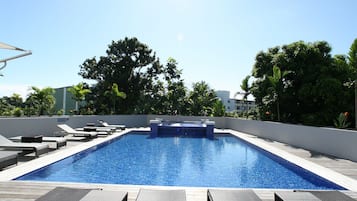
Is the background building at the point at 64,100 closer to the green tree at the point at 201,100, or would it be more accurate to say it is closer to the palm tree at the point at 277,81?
the green tree at the point at 201,100

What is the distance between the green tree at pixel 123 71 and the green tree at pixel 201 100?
3793mm

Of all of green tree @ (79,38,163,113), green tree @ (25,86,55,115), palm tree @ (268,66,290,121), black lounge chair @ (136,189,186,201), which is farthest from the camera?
green tree @ (79,38,163,113)

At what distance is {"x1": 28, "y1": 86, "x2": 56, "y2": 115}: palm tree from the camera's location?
14602mm

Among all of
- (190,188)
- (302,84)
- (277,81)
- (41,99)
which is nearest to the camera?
(190,188)

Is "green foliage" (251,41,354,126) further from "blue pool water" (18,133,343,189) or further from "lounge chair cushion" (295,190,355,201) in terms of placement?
"lounge chair cushion" (295,190,355,201)

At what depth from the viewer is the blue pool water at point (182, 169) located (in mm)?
5875

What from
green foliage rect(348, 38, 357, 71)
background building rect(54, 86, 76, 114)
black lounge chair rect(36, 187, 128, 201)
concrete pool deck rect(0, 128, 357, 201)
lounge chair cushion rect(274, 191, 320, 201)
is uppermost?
green foliage rect(348, 38, 357, 71)

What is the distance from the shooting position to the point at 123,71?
862 inches

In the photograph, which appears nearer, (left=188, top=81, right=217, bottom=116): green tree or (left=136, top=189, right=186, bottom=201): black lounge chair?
(left=136, top=189, right=186, bottom=201): black lounge chair

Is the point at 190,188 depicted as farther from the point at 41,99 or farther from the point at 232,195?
the point at 41,99

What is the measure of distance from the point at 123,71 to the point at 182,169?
16.2 meters

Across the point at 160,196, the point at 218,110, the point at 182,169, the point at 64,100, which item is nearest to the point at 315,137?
the point at 182,169

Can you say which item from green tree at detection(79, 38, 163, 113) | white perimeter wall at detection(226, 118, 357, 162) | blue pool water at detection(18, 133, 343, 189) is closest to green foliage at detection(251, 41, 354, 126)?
white perimeter wall at detection(226, 118, 357, 162)

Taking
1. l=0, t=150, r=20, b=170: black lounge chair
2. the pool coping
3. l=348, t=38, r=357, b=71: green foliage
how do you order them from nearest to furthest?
the pool coping, l=0, t=150, r=20, b=170: black lounge chair, l=348, t=38, r=357, b=71: green foliage
